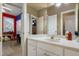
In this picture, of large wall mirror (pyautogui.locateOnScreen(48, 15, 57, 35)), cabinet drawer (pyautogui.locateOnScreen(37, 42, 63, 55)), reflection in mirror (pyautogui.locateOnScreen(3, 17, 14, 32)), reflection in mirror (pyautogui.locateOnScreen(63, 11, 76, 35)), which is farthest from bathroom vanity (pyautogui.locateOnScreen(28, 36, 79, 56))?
reflection in mirror (pyautogui.locateOnScreen(3, 17, 14, 32))

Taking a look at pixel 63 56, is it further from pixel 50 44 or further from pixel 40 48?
pixel 40 48

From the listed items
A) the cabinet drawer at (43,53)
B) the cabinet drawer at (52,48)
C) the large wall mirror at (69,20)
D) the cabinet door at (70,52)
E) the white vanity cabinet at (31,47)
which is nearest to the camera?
the cabinet door at (70,52)

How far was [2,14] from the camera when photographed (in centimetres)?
183

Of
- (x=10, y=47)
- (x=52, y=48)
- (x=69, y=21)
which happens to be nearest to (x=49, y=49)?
(x=52, y=48)

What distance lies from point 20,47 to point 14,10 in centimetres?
81

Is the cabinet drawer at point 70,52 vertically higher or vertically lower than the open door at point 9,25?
lower

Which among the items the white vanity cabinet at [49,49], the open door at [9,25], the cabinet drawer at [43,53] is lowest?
the cabinet drawer at [43,53]

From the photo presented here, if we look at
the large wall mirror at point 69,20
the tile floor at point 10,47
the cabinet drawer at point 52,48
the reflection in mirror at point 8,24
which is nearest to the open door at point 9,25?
the reflection in mirror at point 8,24

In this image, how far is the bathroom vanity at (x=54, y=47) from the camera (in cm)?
126

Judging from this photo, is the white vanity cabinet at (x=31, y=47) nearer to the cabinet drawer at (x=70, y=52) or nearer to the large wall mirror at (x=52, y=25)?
the large wall mirror at (x=52, y=25)

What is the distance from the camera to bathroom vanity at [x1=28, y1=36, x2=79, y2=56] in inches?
49.8

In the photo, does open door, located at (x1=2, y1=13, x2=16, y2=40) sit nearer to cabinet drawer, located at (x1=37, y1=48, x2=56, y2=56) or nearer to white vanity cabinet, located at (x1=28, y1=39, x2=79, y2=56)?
white vanity cabinet, located at (x1=28, y1=39, x2=79, y2=56)

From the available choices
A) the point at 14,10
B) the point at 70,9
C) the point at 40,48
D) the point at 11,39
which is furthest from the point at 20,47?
the point at 70,9

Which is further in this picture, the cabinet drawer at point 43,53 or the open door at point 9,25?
the open door at point 9,25
